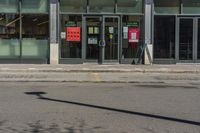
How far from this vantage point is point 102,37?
25.3 metres

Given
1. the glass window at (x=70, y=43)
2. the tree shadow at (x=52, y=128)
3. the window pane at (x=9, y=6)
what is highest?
the window pane at (x=9, y=6)

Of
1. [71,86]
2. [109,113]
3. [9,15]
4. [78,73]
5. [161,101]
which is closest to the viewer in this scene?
[109,113]

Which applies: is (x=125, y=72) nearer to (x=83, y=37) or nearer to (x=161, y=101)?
(x=83, y=37)

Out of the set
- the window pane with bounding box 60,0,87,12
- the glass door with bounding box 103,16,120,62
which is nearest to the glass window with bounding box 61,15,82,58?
the window pane with bounding box 60,0,87,12

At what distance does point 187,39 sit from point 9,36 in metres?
9.14

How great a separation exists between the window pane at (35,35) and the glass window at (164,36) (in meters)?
5.68

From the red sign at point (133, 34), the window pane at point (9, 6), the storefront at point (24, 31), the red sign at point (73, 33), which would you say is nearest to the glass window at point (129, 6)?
the red sign at point (133, 34)

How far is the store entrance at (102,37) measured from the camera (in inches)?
1000

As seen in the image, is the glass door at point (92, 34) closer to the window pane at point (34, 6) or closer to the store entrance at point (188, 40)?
the window pane at point (34, 6)

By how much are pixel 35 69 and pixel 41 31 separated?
3.49 meters

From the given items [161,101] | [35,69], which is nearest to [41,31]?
[35,69]

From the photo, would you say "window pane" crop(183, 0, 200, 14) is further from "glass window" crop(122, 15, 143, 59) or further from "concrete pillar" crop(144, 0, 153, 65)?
"glass window" crop(122, 15, 143, 59)

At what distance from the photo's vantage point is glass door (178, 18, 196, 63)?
25.7 m

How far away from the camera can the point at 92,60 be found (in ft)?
83.6
